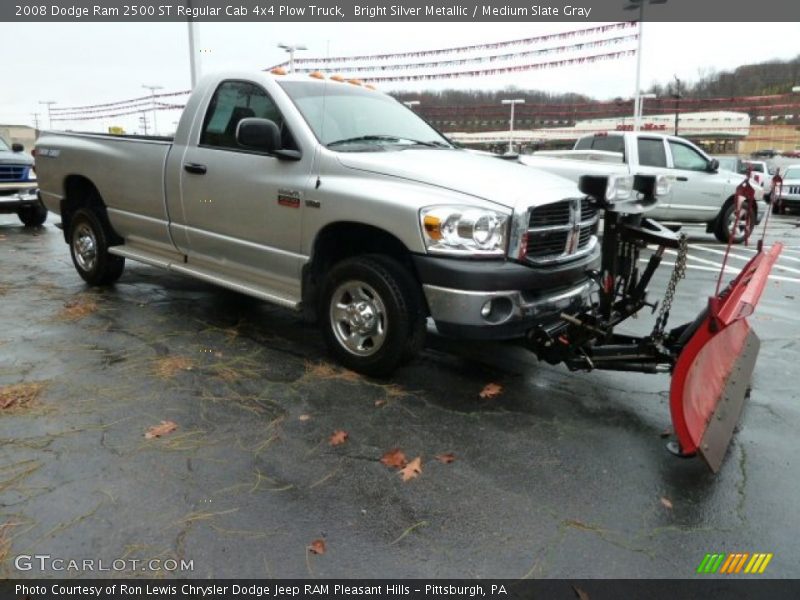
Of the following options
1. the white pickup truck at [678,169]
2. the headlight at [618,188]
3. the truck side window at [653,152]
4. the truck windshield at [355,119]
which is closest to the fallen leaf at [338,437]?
the truck windshield at [355,119]

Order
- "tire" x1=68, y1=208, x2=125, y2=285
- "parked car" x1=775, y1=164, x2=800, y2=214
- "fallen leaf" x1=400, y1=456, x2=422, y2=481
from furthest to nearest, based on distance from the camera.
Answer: "parked car" x1=775, y1=164, x2=800, y2=214 → "tire" x1=68, y1=208, x2=125, y2=285 → "fallen leaf" x1=400, y1=456, x2=422, y2=481

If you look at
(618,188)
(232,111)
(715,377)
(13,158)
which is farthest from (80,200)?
(13,158)

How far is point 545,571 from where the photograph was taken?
97.3 inches

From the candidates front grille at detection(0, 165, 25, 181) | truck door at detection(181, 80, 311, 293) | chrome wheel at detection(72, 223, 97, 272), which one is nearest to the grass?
truck door at detection(181, 80, 311, 293)

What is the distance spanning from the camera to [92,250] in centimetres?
654

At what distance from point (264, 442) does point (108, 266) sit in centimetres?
396

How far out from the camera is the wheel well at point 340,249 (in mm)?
4094

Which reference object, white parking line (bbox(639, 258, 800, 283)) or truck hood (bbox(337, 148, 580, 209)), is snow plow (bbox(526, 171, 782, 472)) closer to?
truck hood (bbox(337, 148, 580, 209))

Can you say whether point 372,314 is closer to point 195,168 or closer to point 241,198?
point 241,198

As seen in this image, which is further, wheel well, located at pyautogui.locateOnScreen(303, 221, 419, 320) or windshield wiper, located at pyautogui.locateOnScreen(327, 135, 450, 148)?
windshield wiper, located at pyautogui.locateOnScreen(327, 135, 450, 148)

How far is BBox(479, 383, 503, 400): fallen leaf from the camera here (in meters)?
4.15

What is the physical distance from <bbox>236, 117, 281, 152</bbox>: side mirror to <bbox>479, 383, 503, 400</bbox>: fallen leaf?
222 cm

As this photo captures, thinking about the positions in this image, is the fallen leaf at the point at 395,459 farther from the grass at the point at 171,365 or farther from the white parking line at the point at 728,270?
the white parking line at the point at 728,270
